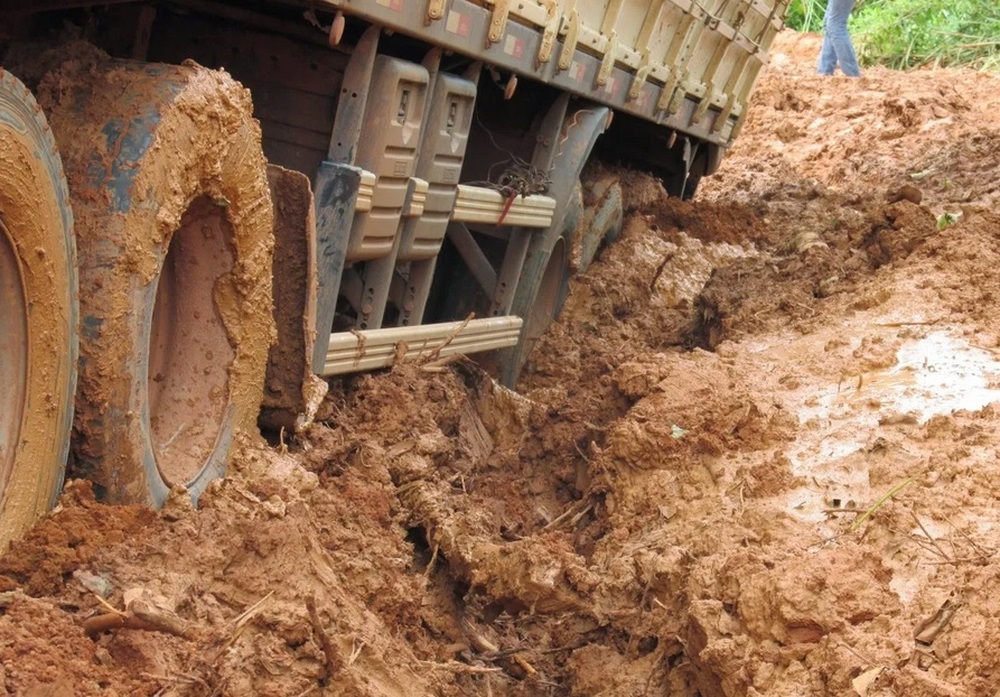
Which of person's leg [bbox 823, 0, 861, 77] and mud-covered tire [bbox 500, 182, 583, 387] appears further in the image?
person's leg [bbox 823, 0, 861, 77]

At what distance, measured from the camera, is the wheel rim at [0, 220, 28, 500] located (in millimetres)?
2785

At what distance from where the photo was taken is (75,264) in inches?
119

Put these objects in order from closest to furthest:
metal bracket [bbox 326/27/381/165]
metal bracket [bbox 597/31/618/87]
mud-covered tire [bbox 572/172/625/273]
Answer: metal bracket [bbox 326/27/381/165] < metal bracket [bbox 597/31/618/87] < mud-covered tire [bbox 572/172/625/273]

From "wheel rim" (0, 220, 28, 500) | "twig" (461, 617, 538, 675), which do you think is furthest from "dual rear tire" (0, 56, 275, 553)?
"twig" (461, 617, 538, 675)

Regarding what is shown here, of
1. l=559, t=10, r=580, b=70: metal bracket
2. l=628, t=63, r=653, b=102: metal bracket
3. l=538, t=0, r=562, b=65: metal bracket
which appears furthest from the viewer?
l=628, t=63, r=653, b=102: metal bracket

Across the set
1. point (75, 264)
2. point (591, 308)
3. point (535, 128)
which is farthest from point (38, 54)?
point (591, 308)

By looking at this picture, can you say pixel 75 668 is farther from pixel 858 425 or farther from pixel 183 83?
pixel 858 425

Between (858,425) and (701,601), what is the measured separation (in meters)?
1.29

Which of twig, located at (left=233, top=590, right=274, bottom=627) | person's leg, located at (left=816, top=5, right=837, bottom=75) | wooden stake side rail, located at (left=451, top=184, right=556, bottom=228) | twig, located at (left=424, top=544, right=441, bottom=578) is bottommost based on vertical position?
twig, located at (left=424, top=544, right=441, bottom=578)

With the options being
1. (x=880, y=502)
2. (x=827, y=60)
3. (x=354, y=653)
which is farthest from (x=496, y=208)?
(x=827, y=60)

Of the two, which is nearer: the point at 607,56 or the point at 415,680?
the point at 415,680

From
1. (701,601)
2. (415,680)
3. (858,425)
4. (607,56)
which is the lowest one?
(415,680)

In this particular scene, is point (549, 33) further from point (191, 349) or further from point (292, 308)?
point (191, 349)

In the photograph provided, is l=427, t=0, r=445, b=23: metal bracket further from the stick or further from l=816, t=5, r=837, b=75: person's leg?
l=816, t=5, r=837, b=75: person's leg
